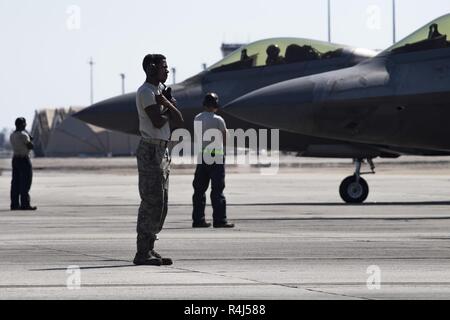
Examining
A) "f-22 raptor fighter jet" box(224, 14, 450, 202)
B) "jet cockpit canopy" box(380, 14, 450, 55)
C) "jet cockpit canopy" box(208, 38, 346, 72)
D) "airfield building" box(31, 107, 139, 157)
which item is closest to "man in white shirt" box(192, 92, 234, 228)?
"f-22 raptor fighter jet" box(224, 14, 450, 202)

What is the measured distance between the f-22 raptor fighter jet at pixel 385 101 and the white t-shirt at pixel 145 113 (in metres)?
8.77

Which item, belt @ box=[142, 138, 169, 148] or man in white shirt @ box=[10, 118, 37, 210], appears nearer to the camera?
belt @ box=[142, 138, 169, 148]

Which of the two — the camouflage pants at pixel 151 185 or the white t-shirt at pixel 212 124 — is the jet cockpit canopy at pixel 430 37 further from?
the camouflage pants at pixel 151 185

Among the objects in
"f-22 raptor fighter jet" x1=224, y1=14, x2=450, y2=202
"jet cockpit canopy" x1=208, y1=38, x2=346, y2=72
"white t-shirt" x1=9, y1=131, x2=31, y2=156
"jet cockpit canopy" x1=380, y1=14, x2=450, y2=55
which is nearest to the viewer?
"f-22 raptor fighter jet" x1=224, y1=14, x2=450, y2=202

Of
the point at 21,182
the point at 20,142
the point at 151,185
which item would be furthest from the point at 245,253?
the point at 20,142

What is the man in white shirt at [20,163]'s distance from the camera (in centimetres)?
2391

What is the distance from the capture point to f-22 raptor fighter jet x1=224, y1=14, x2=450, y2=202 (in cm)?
2050

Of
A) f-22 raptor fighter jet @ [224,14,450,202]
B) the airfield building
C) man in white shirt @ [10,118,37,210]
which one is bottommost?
man in white shirt @ [10,118,37,210]

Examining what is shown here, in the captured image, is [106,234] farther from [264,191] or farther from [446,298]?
[264,191]

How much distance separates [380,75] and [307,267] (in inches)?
387

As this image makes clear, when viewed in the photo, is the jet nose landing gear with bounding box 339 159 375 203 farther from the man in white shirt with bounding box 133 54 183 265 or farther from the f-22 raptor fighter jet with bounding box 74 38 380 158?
the man in white shirt with bounding box 133 54 183 265

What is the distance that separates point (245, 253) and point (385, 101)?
8181 mm
